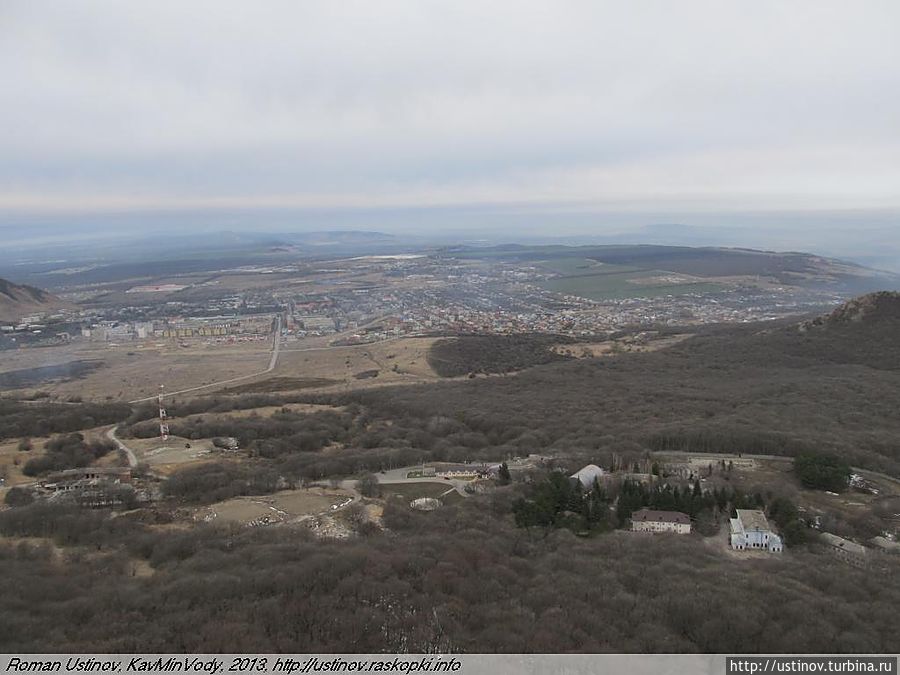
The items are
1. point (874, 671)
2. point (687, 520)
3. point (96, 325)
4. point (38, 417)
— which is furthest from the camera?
point (96, 325)

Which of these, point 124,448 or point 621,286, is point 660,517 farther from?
point 621,286

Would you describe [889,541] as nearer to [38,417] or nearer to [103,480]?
[103,480]

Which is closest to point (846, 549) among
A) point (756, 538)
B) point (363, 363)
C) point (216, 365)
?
point (756, 538)

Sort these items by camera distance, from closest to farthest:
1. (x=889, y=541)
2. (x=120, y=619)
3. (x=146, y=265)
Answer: (x=120, y=619), (x=889, y=541), (x=146, y=265)

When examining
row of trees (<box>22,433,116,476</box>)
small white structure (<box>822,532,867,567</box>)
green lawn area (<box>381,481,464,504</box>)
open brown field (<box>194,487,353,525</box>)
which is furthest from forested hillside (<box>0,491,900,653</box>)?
row of trees (<box>22,433,116,476</box>)

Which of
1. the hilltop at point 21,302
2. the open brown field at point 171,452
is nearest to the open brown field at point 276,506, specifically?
the open brown field at point 171,452

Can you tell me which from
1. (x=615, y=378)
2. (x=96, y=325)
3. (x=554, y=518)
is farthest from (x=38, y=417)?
(x=96, y=325)
